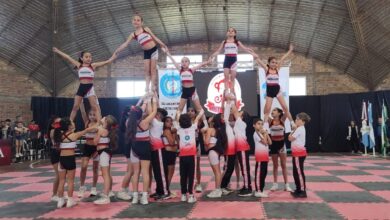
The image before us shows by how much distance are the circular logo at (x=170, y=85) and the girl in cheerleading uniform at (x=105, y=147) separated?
10697 millimetres

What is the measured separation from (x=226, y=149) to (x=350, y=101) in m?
15.4

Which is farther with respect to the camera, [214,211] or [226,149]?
[226,149]

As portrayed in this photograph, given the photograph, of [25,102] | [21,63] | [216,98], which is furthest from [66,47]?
[216,98]

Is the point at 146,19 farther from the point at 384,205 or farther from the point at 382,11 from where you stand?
the point at 384,205

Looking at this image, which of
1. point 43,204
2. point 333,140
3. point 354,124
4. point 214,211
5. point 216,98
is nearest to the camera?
point 214,211

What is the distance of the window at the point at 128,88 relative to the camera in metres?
21.7

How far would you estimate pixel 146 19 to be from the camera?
18.4m

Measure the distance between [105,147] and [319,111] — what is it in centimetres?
1657

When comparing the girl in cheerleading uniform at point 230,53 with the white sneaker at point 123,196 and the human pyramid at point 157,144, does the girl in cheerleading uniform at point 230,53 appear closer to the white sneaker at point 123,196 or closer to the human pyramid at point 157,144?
the human pyramid at point 157,144

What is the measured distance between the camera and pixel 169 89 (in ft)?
55.2

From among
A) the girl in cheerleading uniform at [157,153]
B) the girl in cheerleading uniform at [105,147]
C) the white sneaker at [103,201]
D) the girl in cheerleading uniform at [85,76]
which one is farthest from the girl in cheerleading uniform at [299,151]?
the girl in cheerleading uniform at [85,76]

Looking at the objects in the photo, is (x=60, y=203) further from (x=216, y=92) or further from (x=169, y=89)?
(x=216, y=92)

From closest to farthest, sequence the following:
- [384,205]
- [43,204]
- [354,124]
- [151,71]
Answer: [384,205], [43,204], [151,71], [354,124]

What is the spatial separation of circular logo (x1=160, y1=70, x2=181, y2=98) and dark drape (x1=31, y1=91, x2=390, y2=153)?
4034mm
